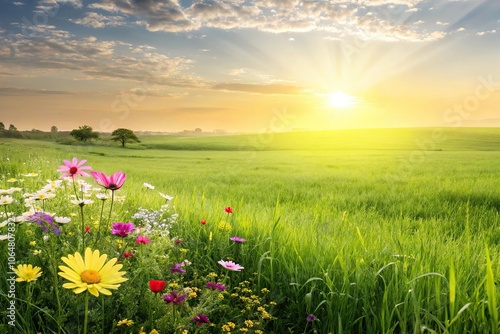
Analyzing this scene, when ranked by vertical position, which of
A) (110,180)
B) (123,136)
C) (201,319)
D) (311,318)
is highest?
(123,136)

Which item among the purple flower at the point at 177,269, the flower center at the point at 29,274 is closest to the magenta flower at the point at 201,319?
the purple flower at the point at 177,269

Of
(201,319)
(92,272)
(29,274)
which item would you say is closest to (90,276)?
(92,272)

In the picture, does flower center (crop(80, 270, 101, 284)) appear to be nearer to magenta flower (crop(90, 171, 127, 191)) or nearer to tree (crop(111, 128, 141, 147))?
magenta flower (crop(90, 171, 127, 191))

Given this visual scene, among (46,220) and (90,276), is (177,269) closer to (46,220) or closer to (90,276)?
(46,220)

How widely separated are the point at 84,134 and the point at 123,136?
44.3ft

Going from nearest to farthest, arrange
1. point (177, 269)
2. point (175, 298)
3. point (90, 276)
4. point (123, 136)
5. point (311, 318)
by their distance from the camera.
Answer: point (90, 276), point (175, 298), point (311, 318), point (177, 269), point (123, 136)

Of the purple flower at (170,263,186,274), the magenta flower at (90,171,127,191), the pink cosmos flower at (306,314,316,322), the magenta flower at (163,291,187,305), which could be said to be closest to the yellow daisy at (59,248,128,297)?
the magenta flower at (163,291,187,305)

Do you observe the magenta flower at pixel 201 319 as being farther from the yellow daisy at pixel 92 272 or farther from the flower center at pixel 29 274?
the flower center at pixel 29 274

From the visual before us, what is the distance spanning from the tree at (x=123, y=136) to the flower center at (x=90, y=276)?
87649 mm

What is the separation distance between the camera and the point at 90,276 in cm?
165

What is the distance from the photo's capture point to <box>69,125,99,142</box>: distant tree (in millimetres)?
92625

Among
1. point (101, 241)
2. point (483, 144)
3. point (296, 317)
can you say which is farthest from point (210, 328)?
point (483, 144)

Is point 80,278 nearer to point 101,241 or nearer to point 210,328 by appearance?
point 210,328

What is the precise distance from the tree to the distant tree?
31.6 feet
